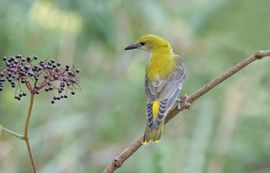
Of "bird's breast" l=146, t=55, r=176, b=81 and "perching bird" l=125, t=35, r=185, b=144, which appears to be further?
"bird's breast" l=146, t=55, r=176, b=81

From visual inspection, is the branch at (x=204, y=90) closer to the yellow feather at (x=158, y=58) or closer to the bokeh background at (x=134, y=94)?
the bokeh background at (x=134, y=94)

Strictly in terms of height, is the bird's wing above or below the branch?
below

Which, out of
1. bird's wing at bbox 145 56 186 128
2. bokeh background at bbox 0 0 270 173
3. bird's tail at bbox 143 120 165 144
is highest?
bird's tail at bbox 143 120 165 144

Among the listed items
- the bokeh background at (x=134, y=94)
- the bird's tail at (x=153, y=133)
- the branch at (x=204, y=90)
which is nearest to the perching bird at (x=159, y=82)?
the bird's tail at (x=153, y=133)

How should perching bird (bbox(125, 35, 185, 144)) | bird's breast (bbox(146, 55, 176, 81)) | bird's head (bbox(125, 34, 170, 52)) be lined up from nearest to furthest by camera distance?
perching bird (bbox(125, 35, 185, 144))
bird's breast (bbox(146, 55, 176, 81))
bird's head (bbox(125, 34, 170, 52))

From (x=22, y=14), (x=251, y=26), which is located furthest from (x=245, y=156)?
(x=22, y=14)

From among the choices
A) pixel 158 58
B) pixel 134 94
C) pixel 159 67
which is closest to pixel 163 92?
pixel 159 67

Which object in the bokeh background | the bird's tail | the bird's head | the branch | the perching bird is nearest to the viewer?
the branch

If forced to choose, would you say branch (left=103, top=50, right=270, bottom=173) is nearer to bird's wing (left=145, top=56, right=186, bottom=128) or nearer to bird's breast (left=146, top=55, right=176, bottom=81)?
bird's wing (left=145, top=56, right=186, bottom=128)

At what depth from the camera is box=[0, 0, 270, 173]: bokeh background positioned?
15.4 ft

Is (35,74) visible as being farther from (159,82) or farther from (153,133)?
(159,82)

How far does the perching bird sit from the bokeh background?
0.21 metres

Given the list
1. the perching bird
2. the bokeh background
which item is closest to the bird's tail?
the perching bird

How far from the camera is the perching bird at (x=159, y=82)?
3615mm
